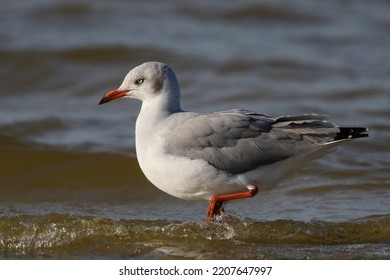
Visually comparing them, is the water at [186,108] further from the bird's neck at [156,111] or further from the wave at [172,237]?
the bird's neck at [156,111]

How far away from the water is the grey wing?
704 millimetres

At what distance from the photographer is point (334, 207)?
27.1 ft

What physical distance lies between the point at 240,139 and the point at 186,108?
5.15 metres

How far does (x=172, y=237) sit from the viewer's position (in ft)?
23.5

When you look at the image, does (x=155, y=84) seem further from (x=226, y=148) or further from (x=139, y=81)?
(x=226, y=148)

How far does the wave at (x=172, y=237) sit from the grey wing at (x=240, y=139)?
0.64 metres

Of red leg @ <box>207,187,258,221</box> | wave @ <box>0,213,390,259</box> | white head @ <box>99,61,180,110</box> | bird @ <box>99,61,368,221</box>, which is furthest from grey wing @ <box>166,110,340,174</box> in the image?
wave @ <box>0,213,390,259</box>

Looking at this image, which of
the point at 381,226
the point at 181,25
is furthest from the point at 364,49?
the point at 381,226

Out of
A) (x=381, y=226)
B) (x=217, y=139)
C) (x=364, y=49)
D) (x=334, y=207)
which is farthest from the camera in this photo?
(x=364, y=49)

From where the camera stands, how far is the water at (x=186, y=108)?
281 inches

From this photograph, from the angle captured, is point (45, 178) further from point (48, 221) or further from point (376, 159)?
point (376, 159)

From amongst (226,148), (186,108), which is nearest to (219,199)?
(226,148)

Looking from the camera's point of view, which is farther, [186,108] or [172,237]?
[186,108]
